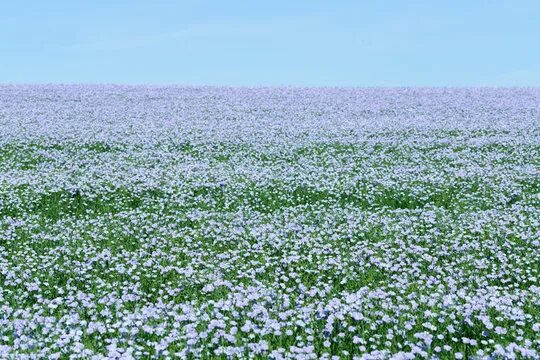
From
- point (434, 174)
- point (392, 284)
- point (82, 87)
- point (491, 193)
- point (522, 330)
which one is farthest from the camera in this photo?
point (82, 87)

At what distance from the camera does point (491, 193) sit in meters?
15.4

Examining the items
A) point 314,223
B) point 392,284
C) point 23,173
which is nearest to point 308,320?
point 392,284

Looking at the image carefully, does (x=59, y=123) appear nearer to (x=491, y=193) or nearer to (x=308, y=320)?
(x=491, y=193)

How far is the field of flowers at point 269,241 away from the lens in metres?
6.86

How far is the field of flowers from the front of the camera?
270 inches

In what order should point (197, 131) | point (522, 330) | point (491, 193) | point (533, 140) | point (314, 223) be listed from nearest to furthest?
point (522, 330) < point (314, 223) < point (491, 193) < point (533, 140) < point (197, 131)

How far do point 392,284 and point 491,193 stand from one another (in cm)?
779

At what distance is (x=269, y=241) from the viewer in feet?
36.5

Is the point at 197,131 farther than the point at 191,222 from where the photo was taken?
Yes

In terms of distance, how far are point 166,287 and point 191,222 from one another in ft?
12.8

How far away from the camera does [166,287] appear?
29.9 ft

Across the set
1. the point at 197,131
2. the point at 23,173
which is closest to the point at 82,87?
the point at 197,131

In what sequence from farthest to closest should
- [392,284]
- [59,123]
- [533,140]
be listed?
1. [59,123]
2. [533,140]
3. [392,284]

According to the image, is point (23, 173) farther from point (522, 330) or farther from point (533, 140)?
point (533, 140)
